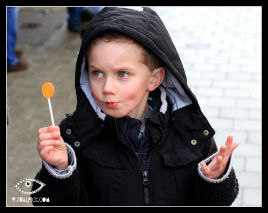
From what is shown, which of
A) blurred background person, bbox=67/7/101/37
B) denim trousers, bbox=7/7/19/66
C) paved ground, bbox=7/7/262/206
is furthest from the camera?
blurred background person, bbox=67/7/101/37

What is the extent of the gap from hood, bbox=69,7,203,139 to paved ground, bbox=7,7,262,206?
1659 mm

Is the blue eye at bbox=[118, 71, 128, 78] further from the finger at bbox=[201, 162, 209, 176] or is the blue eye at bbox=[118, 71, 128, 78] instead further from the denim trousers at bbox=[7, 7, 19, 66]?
the denim trousers at bbox=[7, 7, 19, 66]

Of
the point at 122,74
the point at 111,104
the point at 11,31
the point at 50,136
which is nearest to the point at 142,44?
the point at 122,74

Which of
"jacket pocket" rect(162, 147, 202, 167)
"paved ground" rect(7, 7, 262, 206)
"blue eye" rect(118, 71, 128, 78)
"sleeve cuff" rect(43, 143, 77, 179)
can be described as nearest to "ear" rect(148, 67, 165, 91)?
"blue eye" rect(118, 71, 128, 78)

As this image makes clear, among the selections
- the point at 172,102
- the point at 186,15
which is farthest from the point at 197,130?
the point at 186,15

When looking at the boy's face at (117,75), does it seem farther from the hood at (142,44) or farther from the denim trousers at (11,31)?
the denim trousers at (11,31)

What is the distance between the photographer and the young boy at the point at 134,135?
1765 mm

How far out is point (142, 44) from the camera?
1771mm

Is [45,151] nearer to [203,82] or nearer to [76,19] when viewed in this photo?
[203,82]

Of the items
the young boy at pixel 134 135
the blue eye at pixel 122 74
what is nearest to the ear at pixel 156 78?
the young boy at pixel 134 135

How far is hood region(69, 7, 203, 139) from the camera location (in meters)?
1.75

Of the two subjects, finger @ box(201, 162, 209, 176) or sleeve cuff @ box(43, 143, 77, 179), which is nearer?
Result: sleeve cuff @ box(43, 143, 77, 179)
